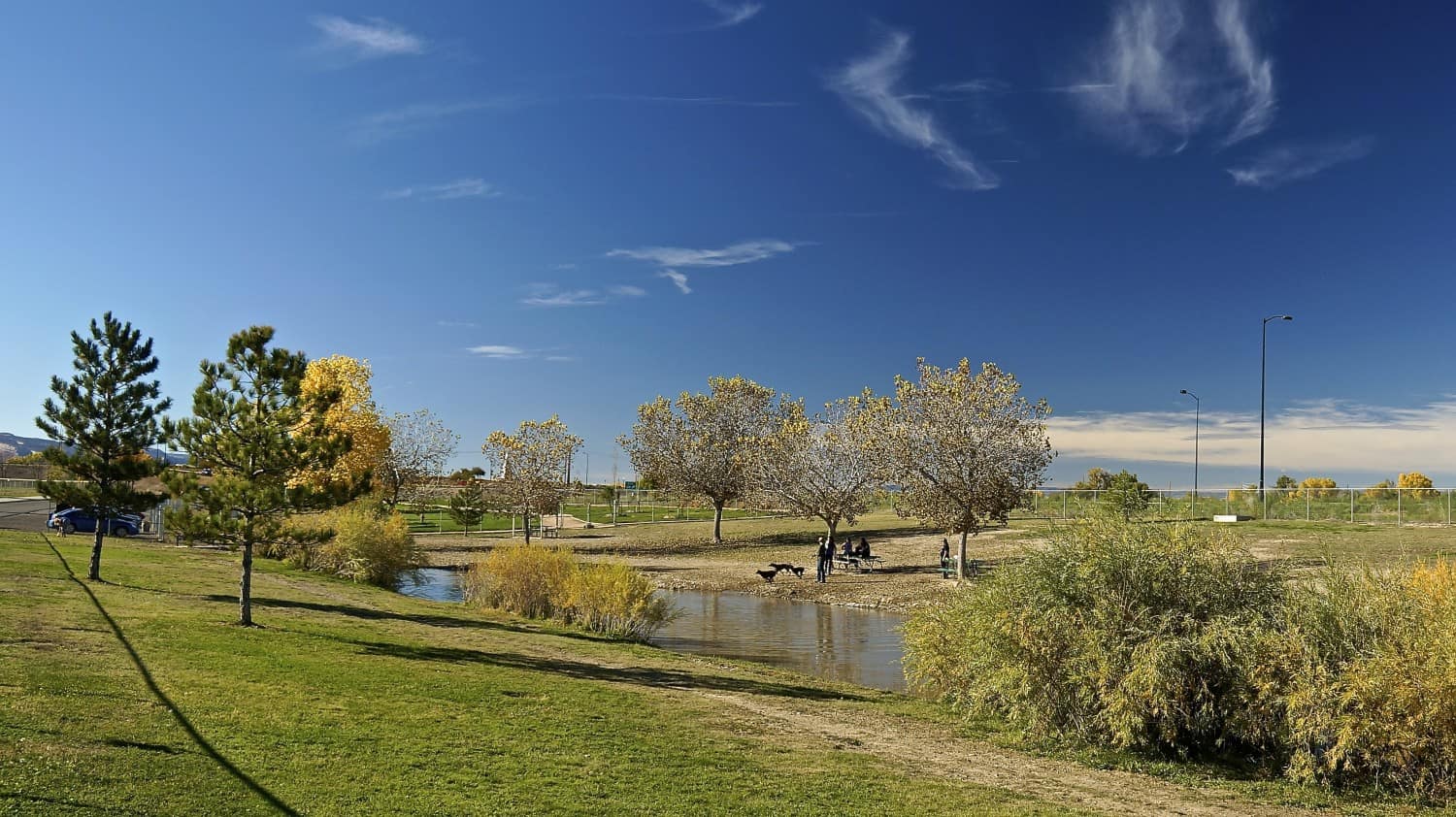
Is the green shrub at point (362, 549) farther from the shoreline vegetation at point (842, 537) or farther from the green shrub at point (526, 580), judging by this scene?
the green shrub at point (526, 580)

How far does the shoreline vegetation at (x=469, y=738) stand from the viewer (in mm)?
8297

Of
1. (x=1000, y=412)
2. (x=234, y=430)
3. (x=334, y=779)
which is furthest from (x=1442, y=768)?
(x=1000, y=412)

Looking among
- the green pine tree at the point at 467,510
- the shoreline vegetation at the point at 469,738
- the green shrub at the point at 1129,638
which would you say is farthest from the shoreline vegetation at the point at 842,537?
the shoreline vegetation at the point at 469,738

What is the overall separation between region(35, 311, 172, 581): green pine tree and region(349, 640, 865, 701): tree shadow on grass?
1088 centimetres

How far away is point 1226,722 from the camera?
11750 mm

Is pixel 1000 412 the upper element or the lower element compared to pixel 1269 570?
upper

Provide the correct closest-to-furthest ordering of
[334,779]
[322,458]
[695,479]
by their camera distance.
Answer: [334,779] → [322,458] → [695,479]

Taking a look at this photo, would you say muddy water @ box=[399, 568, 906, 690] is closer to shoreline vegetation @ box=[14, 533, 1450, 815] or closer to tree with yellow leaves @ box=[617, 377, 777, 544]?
shoreline vegetation @ box=[14, 533, 1450, 815]

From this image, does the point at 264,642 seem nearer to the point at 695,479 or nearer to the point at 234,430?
the point at 234,430

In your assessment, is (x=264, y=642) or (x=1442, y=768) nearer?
(x=1442, y=768)

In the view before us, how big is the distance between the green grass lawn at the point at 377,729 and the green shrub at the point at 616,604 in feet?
12.3

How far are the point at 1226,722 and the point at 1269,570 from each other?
260 cm

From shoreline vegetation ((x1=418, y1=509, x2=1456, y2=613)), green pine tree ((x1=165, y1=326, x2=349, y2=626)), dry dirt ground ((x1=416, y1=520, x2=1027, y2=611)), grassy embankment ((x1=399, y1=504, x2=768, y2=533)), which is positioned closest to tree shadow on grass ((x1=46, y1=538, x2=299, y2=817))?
green pine tree ((x1=165, y1=326, x2=349, y2=626))

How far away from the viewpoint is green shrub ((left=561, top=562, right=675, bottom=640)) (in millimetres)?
22203
